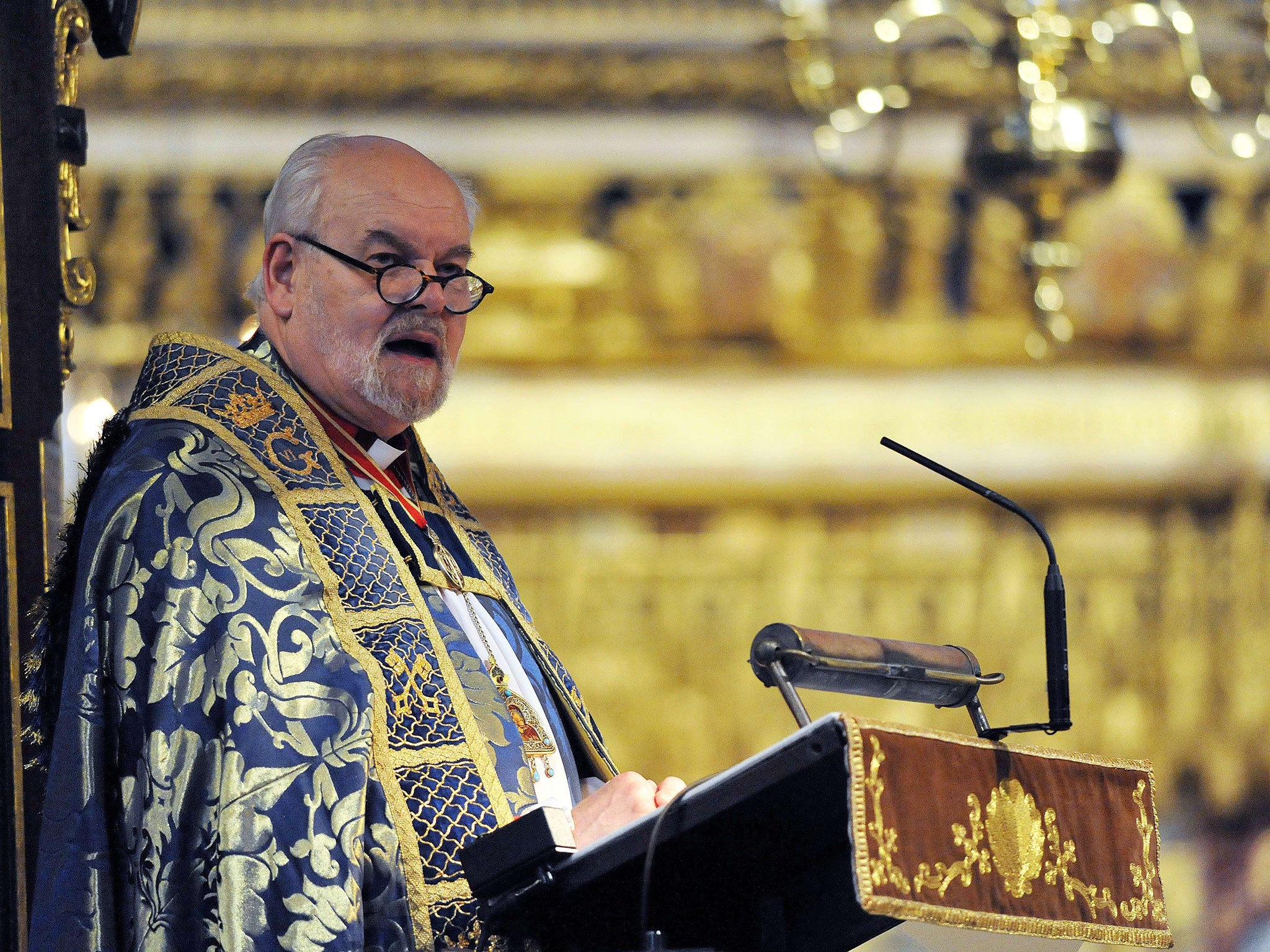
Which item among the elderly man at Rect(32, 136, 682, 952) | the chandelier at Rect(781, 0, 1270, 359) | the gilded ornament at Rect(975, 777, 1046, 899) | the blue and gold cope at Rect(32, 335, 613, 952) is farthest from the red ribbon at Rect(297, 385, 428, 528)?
the chandelier at Rect(781, 0, 1270, 359)

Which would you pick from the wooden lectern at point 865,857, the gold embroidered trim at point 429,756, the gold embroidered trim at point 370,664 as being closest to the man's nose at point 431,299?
the gold embroidered trim at point 370,664

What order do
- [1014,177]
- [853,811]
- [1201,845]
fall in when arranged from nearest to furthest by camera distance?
[853,811] < [1014,177] < [1201,845]

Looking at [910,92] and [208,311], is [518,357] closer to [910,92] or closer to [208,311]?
[208,311]

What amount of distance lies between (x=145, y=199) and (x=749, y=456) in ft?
7.07

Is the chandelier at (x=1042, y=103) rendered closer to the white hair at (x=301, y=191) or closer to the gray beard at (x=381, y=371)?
the white hair at (x=301, y=191)

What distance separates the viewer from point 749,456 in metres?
6.50

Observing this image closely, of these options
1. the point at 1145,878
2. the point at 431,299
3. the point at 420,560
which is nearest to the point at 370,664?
the point at 420,560

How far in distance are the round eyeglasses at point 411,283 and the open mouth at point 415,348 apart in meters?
0.05

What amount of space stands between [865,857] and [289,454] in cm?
109

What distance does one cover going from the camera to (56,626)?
2.43m

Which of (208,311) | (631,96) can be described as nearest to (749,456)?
(631,96)

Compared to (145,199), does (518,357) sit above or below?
below

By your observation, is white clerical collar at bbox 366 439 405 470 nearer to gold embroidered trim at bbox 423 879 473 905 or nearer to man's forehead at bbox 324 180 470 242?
man's forehead at bbox 324 180 470 242

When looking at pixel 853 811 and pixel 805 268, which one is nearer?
pixel 853 811
